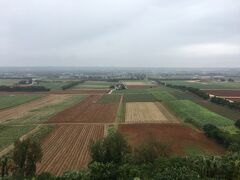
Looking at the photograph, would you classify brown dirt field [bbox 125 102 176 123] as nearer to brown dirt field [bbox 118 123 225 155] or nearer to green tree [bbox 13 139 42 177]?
brown dirt field [bbox 118 123 225 155]

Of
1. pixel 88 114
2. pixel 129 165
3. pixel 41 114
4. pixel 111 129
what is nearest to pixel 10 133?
pixel 111 129

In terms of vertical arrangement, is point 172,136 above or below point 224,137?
below

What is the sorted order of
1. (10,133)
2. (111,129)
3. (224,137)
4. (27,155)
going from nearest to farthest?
(27,155) < (224,137) < (10,133) < (111,129)

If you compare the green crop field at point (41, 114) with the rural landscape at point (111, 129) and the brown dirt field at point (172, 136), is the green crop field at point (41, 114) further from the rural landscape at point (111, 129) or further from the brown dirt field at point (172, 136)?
the brown dirt field at point (172, 136)

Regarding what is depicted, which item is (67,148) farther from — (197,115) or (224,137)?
(197,115)

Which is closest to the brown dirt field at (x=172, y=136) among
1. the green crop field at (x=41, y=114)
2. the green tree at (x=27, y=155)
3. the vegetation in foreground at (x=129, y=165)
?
the vegetation in foreground at (x=129, y=165)

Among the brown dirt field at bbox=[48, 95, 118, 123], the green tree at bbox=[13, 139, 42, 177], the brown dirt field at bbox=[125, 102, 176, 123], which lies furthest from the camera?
the brown dirt field at bbox=[48, 95, 118, 123]

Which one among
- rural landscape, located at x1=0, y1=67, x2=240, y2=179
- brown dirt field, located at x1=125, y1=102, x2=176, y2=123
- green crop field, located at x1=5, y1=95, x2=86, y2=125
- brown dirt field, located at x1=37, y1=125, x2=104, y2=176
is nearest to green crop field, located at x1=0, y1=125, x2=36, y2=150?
rural landscape, located at x1=0, y1=67, x2=240, y2=179
